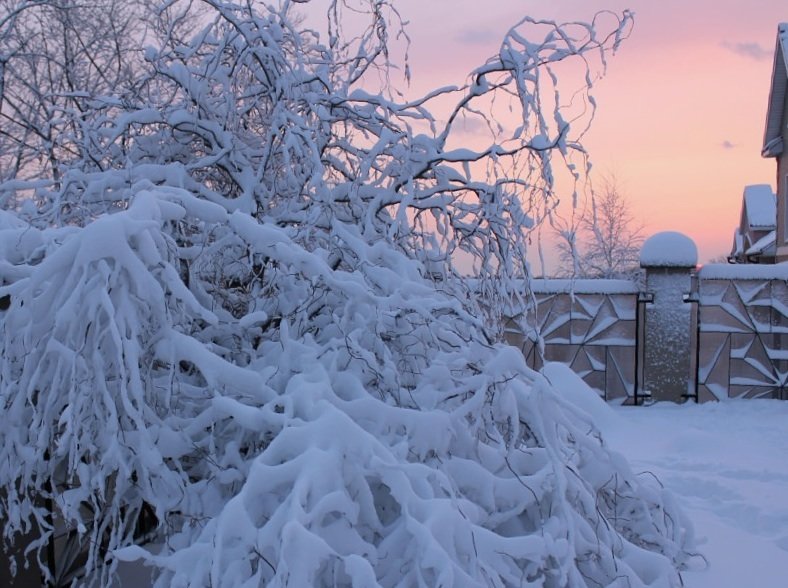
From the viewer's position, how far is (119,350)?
6.42 feet

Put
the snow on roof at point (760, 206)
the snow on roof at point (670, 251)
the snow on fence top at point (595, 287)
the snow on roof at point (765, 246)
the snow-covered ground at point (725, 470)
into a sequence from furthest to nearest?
the snow on roof at point (760, 206)
the snow on roof at point (765, 246)
the snow on fence top at point (595, 287)
the snow on roof at point (670, 251)
the snow-covered ground at point (725, 470)

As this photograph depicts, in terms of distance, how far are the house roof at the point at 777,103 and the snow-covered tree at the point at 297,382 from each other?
58.7 ft

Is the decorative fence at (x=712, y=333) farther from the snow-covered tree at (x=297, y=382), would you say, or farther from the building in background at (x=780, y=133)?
the building in background at (x=780, y=133)

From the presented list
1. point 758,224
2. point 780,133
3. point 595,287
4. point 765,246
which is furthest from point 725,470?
point 758,224

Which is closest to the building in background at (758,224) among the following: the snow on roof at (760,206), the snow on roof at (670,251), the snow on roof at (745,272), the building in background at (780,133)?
the snow on roof at (760,206)

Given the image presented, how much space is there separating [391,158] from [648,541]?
229 centimetres

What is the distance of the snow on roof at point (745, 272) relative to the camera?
9180 mm

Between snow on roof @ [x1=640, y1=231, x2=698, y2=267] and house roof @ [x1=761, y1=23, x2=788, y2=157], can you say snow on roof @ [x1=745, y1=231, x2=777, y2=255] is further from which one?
snow on roof @ [x1=640, y1=231, x2=698, y2=267]

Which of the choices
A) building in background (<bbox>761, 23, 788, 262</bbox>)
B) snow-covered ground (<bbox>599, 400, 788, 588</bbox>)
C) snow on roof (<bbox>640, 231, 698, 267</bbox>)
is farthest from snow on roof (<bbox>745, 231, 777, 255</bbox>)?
snow-covered ground (<bbox>599, 400, 788, 588</bbox>)

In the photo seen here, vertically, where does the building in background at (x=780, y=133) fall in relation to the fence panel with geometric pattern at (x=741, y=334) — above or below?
above

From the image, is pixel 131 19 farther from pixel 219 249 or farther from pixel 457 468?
pixel 457 468

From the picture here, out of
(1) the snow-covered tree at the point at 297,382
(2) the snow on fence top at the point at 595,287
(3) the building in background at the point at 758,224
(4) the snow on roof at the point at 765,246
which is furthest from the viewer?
(3) the building in background at the point at 758,224

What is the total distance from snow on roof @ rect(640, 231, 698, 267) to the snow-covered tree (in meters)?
6.03

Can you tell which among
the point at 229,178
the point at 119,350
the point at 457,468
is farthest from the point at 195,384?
the point at 229,178
